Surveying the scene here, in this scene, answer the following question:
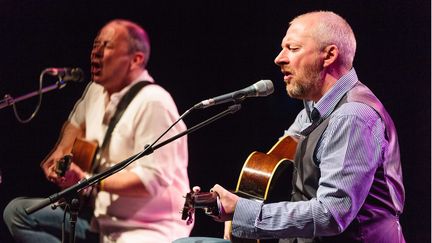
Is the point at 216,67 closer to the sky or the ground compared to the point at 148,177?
closer to the sky

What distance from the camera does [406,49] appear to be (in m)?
3.59

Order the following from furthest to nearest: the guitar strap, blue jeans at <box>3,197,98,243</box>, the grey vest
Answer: the guitar strap, blue jeans at <box>3,197,98,243</box>, the grey vest

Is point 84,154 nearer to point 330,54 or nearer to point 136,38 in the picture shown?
point 136,38

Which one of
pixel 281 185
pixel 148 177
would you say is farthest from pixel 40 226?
pixel 281 185

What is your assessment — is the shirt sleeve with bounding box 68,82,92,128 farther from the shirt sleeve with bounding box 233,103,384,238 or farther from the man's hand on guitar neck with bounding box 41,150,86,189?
the shirt sleeve with bounding box 233,103,384,238

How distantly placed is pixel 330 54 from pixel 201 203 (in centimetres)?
86

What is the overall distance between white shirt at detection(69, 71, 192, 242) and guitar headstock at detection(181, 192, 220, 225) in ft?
4.27

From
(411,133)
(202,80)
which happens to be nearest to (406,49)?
(411,133)

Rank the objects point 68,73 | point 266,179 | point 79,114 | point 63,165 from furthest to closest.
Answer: point 79,114 < point 68,73 < point 63,165 < point 266,179

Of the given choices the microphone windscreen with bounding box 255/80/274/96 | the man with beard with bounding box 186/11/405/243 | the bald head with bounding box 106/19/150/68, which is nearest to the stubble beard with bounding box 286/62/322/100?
the man with beard with bounding box 186/11/405/243

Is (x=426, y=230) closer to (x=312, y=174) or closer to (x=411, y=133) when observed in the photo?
(x=411, y=133)

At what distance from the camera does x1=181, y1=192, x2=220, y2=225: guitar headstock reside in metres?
2.36

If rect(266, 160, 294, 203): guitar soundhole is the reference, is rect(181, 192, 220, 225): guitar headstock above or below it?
above

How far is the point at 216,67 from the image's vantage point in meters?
4.34
